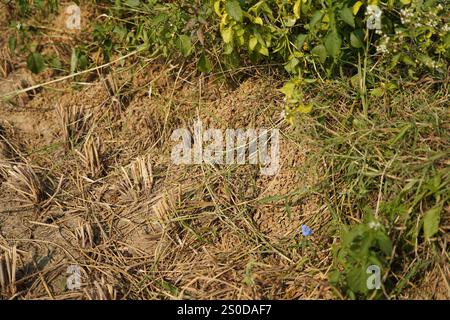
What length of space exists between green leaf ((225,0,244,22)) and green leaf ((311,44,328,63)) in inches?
13.1

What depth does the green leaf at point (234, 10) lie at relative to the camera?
2.50 meters

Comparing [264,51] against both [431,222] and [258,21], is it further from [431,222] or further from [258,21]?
[431,222]

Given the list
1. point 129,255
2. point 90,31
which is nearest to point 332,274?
point 129,255

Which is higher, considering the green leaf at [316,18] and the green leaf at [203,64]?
the green leaf at [316,18]

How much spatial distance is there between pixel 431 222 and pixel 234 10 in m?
1.14

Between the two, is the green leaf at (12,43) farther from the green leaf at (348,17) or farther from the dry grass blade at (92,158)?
the green leaf at (348,17)

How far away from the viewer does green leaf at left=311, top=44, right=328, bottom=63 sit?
2.51m

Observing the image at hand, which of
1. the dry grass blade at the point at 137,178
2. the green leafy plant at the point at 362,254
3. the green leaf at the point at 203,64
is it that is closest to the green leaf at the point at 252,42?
the green leaf at the point at 203,64

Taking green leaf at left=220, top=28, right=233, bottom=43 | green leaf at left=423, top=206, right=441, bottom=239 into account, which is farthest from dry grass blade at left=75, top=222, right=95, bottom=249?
green leaf at left=423, top=206, right=441, bottom=239

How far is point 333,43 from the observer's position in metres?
2.45

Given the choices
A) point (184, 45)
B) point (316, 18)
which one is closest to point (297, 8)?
point (316, 18)

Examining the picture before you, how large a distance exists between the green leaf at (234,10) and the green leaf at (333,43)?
363 millimetres

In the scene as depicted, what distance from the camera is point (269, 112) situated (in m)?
2.74

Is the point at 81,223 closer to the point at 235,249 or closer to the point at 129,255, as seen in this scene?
the point at 129,255
